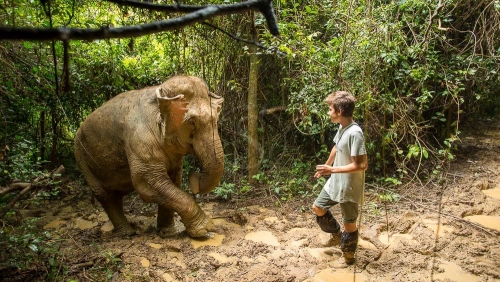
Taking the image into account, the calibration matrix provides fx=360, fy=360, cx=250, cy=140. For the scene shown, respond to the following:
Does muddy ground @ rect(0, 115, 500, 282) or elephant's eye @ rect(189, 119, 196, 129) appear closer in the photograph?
muddy ground @ rect(0, 115, 500, 282)

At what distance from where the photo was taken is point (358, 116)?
497cm

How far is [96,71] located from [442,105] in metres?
5.35

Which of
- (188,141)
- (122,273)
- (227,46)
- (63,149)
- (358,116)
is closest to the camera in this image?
(122,273)

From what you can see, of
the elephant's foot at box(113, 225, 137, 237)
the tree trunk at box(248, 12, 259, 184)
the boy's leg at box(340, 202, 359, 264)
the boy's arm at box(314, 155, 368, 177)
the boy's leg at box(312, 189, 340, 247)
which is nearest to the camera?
the boy's arm at box(314, 155, 368, 177)

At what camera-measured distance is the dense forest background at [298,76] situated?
4.70 meters

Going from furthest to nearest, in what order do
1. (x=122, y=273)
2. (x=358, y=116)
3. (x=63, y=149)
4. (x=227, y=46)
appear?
(x=63, y=149), (x=227, y=46), (x=358, y=116), (x=122, y=273)

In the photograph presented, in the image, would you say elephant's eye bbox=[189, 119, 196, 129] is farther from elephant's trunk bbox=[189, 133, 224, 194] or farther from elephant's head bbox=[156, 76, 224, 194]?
elephant's trunk bbox=[189, 133, 224, 194]

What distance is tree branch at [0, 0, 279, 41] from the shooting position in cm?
62

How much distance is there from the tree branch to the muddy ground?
2.02 meters

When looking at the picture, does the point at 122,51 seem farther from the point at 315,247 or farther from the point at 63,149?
the point at 315,247

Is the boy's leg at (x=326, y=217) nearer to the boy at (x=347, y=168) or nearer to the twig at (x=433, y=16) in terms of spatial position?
the boy at (x=347, y=168)

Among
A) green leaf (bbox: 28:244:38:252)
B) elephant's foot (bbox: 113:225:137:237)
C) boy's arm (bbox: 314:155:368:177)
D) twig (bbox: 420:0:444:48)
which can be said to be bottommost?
elephant's foot (bbox: 113:225:137:237)

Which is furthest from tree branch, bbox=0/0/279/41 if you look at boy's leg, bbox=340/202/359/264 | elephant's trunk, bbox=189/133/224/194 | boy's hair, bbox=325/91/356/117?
elephant's trunk, bbox=189/133/224/194

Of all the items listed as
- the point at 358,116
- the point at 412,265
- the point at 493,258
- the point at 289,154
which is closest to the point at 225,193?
the point at 289,154
